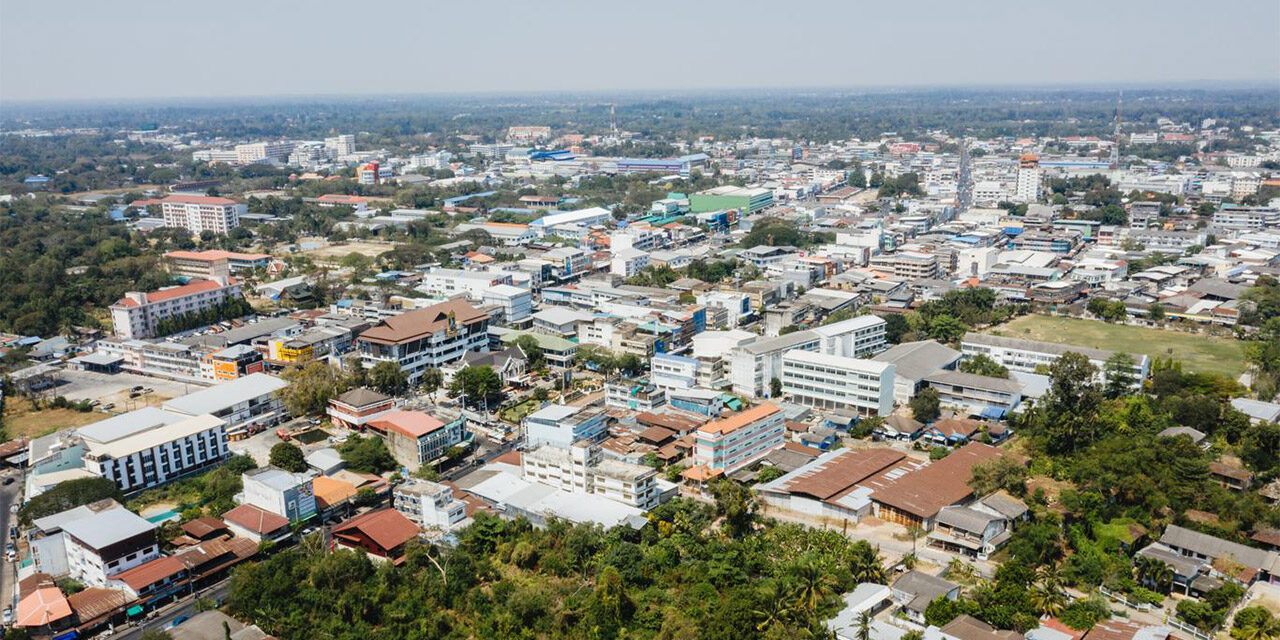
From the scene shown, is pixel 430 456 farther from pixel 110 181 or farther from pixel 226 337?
pixel 110 181

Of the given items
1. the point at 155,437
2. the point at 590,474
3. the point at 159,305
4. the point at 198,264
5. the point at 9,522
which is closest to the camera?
the point at 9,522

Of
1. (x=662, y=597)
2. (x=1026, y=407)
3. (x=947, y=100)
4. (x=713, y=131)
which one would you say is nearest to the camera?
(x=662, y=597)

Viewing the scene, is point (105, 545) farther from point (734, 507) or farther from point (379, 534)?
point (734, 507)

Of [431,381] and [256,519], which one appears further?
[431,381]

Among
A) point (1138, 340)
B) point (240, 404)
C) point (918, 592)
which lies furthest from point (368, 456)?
point (1138, 340)

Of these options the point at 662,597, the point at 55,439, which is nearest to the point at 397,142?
the point at 55,439

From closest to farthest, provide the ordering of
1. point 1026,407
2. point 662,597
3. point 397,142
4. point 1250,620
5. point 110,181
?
point 1250,620 → point 662,597 → point 1026,407 → point 110,181 → point 397,142

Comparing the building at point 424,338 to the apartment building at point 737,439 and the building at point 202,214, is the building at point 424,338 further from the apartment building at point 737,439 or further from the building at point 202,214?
the building at point 202,214
